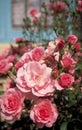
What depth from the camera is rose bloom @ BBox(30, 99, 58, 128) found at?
1458 millimetres

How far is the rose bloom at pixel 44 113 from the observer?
1.46 m

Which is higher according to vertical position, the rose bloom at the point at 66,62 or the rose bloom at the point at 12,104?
the rose bloom at the point at 66,62

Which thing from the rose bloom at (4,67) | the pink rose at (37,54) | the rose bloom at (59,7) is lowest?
the rose bloom at (59,7)

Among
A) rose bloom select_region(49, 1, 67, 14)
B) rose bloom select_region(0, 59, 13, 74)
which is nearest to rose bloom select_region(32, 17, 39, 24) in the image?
rose bloom select_region(49, 1, 67, 14)

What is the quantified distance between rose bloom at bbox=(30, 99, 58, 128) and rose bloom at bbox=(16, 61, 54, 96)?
37mm

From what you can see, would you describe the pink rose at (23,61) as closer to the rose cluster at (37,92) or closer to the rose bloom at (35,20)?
the rose cluster at (37,92)

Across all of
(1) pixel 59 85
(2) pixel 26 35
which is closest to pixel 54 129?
(1) pixel 59 85

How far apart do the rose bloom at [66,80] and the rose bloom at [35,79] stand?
3 cm

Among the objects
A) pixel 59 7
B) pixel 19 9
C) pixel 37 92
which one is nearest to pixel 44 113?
pixel 37 92

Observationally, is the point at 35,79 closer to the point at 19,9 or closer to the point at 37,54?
the point at 37,54

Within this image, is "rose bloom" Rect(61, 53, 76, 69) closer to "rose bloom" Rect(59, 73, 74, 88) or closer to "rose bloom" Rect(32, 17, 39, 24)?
"rose bloom" Rect(59, 73, 74, 88)

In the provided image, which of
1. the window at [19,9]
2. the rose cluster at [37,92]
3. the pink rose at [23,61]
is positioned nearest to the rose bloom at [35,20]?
the pink rose at [23,61]

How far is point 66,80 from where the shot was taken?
146cm

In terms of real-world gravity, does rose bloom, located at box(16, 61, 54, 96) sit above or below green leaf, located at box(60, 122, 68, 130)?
above
